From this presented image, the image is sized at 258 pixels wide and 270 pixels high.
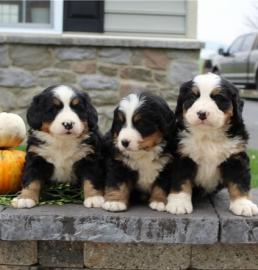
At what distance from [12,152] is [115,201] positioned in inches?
42.7

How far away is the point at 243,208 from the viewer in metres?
3.46

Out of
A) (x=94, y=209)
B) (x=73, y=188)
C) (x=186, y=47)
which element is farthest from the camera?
(x=186, y=47)

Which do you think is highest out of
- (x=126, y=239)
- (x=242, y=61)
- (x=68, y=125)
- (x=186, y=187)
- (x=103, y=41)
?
(x=242, y=61)

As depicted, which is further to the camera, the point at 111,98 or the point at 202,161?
the point at 111,98

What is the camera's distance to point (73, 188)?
4.07m

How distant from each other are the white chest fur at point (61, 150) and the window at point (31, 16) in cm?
491

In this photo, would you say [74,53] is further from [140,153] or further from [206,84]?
[206,84]

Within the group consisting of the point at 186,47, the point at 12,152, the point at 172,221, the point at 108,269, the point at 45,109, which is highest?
the point at 186,47

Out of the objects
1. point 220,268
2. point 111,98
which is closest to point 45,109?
point 220,268

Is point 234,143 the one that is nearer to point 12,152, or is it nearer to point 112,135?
point 112,135

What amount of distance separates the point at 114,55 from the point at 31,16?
1530mm

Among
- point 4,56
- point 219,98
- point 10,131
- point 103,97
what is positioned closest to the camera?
point 219,98

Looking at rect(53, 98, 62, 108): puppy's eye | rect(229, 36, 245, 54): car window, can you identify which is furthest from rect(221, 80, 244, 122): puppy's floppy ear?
rect(229, 36, 245, 54): car window

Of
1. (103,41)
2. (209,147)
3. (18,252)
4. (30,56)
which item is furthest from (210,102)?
(30,56)
